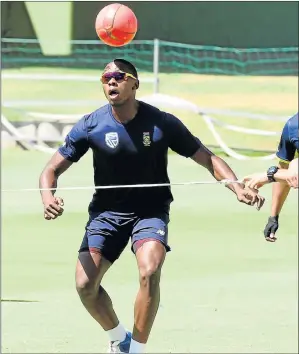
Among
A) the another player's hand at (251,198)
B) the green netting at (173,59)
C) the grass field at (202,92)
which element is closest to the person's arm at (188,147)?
the another player's hand at (251,198)

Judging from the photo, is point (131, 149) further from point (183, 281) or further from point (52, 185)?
point (183, 281)

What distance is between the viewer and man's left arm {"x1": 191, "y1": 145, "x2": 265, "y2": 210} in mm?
7328

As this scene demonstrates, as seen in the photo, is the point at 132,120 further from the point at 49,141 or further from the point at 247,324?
the point at 49,141

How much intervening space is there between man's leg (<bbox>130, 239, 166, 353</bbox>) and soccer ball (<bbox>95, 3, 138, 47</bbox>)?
5.29ft

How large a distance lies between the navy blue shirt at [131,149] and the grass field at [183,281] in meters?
1.32

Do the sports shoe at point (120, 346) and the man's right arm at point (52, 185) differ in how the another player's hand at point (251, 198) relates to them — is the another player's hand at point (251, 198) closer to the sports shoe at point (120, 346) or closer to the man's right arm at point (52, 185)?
the man's right arm at point (52, 185)

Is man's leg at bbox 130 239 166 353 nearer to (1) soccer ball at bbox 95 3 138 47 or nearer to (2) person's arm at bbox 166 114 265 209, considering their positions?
(2) person's arm at bbox 166 114 265 209

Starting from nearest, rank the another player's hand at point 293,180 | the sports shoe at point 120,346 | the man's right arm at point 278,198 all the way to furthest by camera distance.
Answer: the another player's hand at point 293,180 < the sports shoe at point 120,346 < the man's right arm at point 278,198

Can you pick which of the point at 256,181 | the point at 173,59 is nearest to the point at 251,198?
the point at 256,181

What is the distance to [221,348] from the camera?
8.20 meters

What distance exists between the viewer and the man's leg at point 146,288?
714cm

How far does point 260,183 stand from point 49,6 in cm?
2406

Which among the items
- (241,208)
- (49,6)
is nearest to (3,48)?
(49,6)

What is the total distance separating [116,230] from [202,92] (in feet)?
61.2
